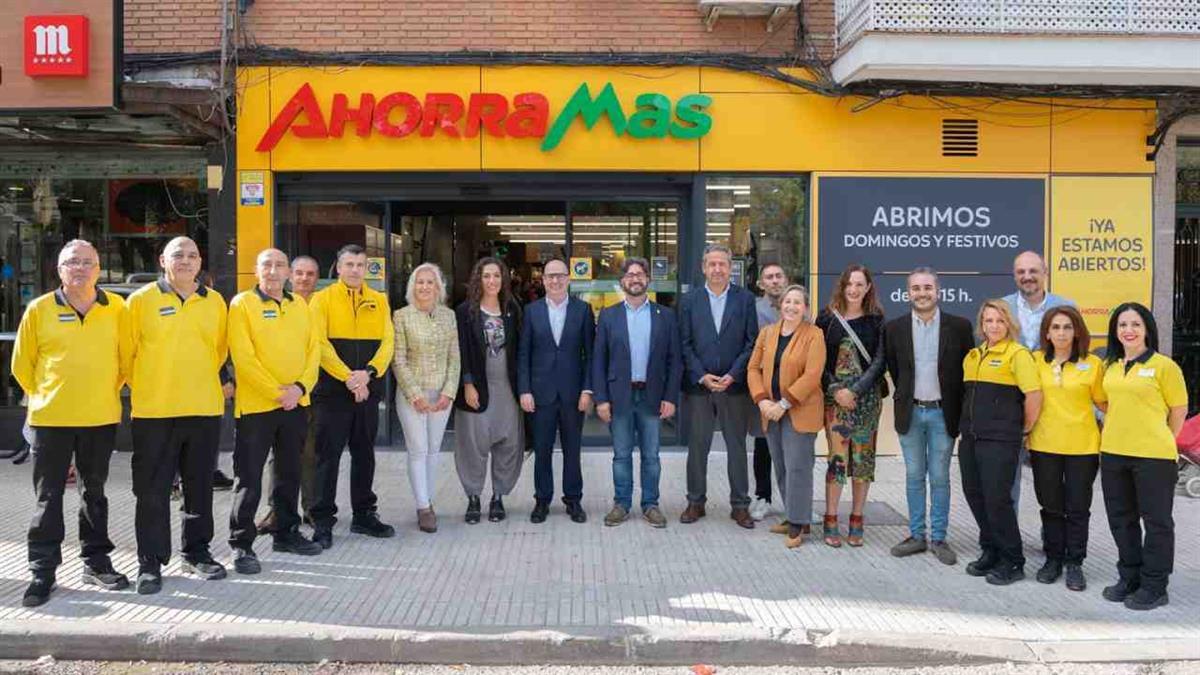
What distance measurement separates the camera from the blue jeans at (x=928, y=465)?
6.34 meters

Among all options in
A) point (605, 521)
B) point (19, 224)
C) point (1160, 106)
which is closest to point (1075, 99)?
point (1160, 106)

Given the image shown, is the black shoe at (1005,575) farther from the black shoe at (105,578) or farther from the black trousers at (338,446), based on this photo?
the black shoe at (105,578)

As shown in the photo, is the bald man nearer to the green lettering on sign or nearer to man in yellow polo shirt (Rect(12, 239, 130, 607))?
the green lettering on sign

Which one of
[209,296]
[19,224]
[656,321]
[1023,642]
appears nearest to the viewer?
[1023,642]

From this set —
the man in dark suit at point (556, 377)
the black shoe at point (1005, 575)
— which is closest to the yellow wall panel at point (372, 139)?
the man in dark suit at point (556, 377)

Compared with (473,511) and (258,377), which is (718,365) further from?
(258,377)

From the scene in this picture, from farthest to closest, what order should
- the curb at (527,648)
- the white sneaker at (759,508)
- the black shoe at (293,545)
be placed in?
1. the white sneaker at (759,508)
2. the black shoe at (293,545)
3. the curb at (527,648)

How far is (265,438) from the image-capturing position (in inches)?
240

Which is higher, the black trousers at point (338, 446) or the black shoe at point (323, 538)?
the black trousers at point (338, 446)

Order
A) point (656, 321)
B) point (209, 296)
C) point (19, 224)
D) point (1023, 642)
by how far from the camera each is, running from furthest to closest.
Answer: point (19, 224) < point (656, 321) < point (209, 296) < point (1023, 642)

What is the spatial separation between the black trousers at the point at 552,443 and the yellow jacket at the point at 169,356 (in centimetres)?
243

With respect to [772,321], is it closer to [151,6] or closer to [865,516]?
[865,516]

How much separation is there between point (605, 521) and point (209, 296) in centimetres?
320

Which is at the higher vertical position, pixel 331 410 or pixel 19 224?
pixel 19 224
